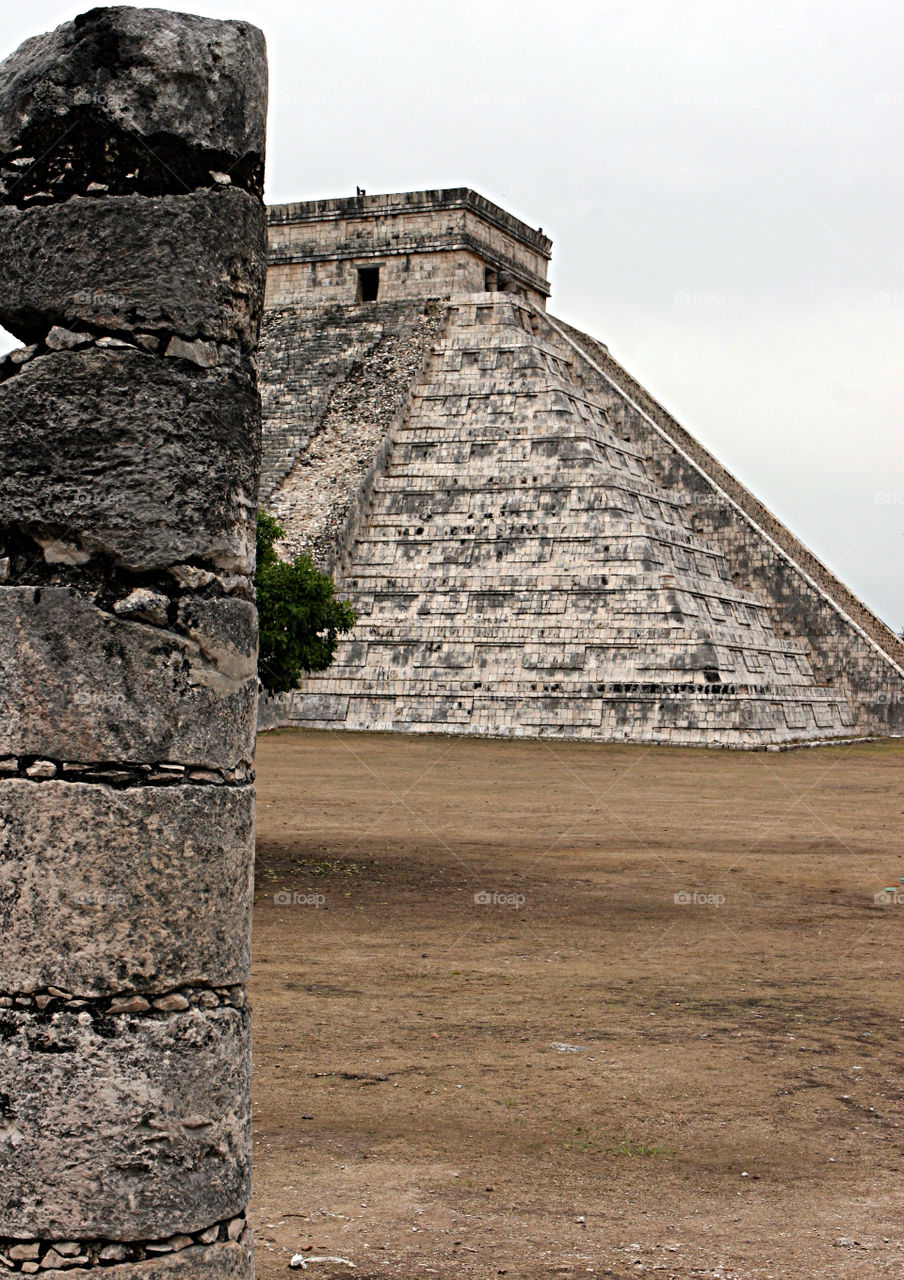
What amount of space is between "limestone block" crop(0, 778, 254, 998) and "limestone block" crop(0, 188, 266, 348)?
127 centimetres

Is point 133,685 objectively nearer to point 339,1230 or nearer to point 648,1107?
point 339,1230

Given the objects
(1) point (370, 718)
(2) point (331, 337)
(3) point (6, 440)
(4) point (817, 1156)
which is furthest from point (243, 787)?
(2) point (331, 337)

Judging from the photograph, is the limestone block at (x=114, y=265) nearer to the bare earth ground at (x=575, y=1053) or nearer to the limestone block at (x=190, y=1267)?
the limestone block at (x=190, y=1267)

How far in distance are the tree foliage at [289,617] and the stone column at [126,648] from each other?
1029 cm

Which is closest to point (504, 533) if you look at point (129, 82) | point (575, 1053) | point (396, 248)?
point (396, 248)

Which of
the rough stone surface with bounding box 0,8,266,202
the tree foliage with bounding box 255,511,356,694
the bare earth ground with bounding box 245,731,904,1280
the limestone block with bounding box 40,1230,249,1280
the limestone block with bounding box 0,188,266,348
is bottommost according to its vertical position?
the bare earth ground with bounding box 245,731,904,1280

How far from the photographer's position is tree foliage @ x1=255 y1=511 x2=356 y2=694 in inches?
581

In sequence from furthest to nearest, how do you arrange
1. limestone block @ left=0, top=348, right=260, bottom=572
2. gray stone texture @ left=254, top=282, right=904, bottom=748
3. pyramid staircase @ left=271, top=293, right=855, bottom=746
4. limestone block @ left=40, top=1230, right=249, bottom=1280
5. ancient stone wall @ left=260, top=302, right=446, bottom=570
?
ancient stone wall @ left=260, top=302, right=446, bottom=570 → gray stone texture @ left=254, top=282, right=904, bottom=748 → pyramid staircase @ left=271, top=293, right=855, bottom=746 → limestone block @ left=0, top=348, right=260, bottom=572 → limestone block @ left=40, top=1230, right=249, bottom=1280

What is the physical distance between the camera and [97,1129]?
150 inches

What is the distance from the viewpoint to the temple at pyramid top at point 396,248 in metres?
39.9

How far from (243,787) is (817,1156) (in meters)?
3.92

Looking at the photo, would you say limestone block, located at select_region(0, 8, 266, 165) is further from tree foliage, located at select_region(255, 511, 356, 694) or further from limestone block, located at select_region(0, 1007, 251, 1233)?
tree foliage, located at select_region(255, 511, 356, 694)

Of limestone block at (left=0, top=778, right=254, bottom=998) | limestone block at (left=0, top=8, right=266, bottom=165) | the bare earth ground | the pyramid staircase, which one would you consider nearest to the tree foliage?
the bare earth ground

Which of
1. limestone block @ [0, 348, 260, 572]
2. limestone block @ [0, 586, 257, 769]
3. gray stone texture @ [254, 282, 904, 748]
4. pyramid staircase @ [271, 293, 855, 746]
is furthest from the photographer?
gray stone texture @ [254, 282, 904, 748]
